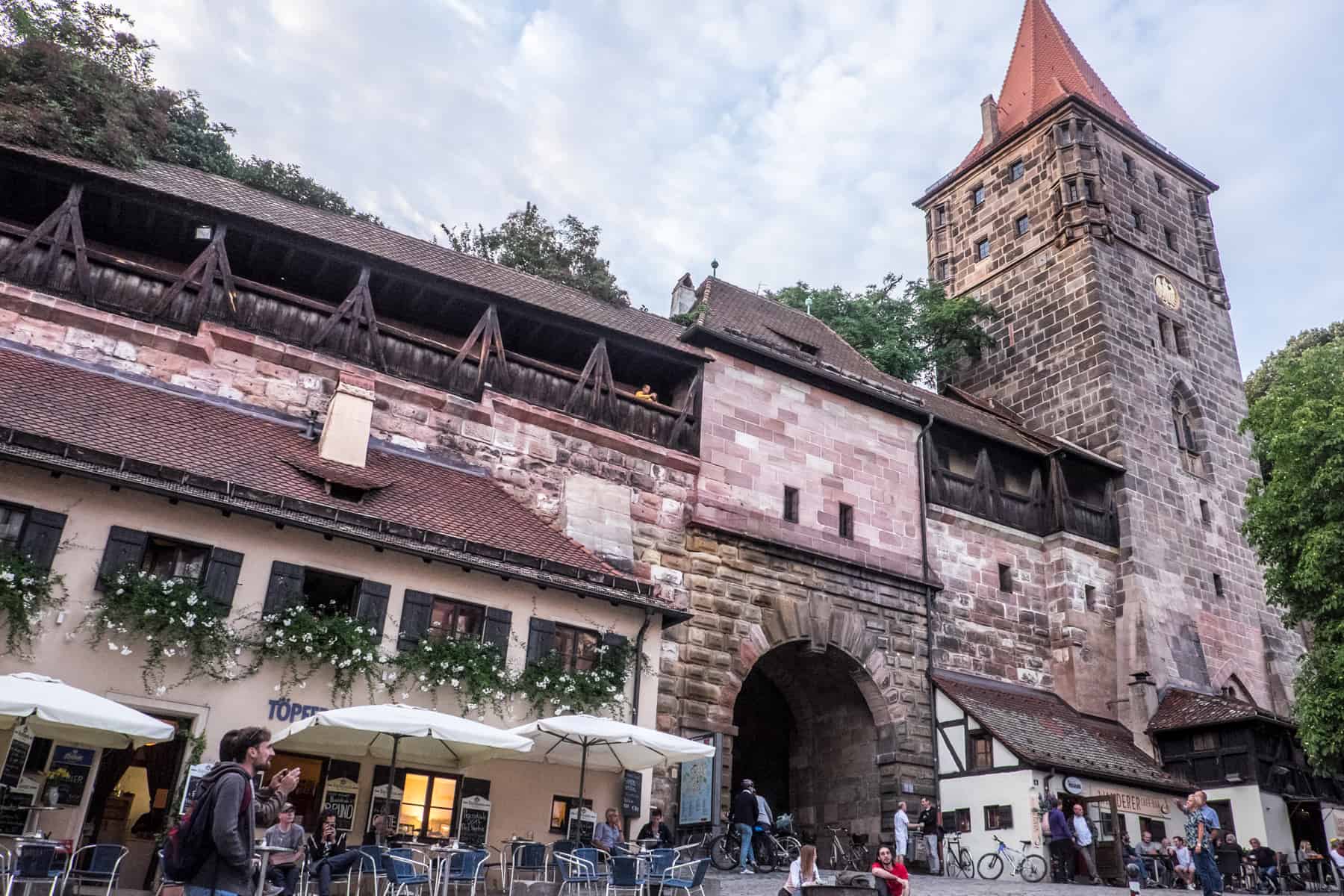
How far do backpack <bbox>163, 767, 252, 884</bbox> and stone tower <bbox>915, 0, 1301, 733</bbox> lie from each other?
75.6 feet

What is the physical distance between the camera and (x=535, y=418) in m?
19.5

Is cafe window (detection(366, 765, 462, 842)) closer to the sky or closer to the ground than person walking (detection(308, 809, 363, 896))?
closer to the sky

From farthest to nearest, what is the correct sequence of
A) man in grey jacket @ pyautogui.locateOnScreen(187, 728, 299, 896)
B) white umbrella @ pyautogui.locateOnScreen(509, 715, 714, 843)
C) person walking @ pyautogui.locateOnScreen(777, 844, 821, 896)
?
white umbrella @ pyautogui.locateOnScreen(509, 715, 714, 843) < person walking @ pyautogui.locateOnScreen(777, 844, 821, 896) < man in grey jacket @ pyautogui.locateOnScreen(187, 728, 299, 896)

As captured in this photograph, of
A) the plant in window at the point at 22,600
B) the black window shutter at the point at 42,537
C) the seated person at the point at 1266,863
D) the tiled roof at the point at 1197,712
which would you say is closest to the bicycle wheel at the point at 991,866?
the seated person at the point at 1266,863

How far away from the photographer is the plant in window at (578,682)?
1530 centimetres

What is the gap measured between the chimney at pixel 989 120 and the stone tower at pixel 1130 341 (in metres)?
0.06

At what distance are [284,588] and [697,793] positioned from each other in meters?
7.17

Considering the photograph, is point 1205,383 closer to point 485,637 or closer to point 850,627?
point 850,627

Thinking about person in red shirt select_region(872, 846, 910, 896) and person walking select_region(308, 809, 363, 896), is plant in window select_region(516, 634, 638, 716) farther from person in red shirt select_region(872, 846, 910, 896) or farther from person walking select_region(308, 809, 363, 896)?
person in red shirt select_region(872, 846, 910, 896)

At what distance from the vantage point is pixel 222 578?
13555 mm

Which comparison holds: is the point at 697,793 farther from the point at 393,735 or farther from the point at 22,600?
the point at 22,600

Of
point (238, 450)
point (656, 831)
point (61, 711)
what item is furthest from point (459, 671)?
point (61, 711)

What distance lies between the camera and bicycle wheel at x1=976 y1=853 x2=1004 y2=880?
736 inches

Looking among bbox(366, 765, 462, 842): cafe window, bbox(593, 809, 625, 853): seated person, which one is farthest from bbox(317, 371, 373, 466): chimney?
bbox(593, 809, 625, 853): seated person
